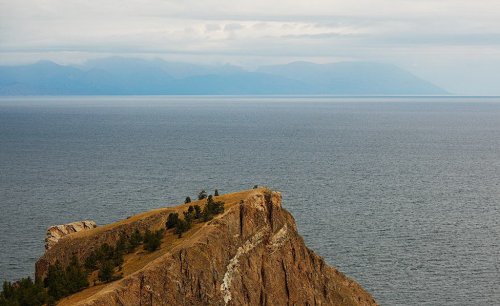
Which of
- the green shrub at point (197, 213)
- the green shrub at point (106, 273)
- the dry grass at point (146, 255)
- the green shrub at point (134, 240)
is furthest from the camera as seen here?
the green shrub at point (197, 213)

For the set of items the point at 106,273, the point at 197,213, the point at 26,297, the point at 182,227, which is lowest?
the point at 26,297

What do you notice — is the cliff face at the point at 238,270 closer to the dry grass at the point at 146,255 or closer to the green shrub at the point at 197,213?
the dry grass at the point at 146,255

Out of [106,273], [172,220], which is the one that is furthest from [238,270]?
[106,273]

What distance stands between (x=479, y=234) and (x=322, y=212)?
86.7 feet

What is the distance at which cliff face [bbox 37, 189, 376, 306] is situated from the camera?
187 ft

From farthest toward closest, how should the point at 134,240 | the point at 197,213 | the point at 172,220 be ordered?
the point at 172,220, the point at 197,213, the point at 134,240

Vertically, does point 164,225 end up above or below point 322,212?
above

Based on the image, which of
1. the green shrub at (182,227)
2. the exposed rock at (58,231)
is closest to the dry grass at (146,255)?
the green shrub at (182,227)

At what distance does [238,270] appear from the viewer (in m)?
62.2

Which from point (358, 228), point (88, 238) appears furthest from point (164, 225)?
point (358, 228)

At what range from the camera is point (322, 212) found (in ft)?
431

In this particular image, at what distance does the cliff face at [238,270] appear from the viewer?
56906 millimetres

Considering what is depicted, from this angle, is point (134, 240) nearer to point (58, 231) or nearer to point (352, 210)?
point (58, 231)

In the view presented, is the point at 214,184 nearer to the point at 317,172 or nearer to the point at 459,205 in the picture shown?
the point at 317,172
